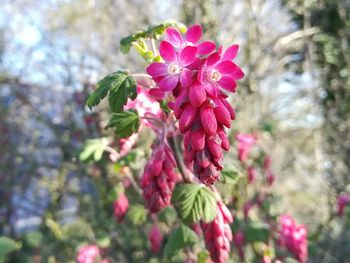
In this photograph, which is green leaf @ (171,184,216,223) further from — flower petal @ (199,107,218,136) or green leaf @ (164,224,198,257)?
flower petal @ (199,107,218,136)

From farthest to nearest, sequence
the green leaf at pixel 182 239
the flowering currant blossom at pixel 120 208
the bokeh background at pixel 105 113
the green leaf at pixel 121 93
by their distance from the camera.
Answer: the bokeh background at pixel 105 113 → the flowering currant blossom at pixel 120 208 → the green leaf at pixel 182 239 → the green leaf at pixel 121 93

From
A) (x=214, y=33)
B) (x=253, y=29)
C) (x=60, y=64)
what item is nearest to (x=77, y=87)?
(x=60, y=64)

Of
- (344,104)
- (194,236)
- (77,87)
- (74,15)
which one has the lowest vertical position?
(194,236)

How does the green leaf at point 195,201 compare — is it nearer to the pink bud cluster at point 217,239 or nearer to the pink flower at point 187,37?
the pink bud cluster at point 217,239

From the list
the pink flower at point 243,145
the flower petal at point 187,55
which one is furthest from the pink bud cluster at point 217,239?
the pink flower at point 243,145

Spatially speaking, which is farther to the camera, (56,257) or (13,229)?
(13,229)

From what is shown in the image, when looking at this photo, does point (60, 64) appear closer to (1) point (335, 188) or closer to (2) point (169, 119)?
(1) point (335, 188)

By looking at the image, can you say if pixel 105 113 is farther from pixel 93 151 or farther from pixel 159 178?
pixel 159 178
